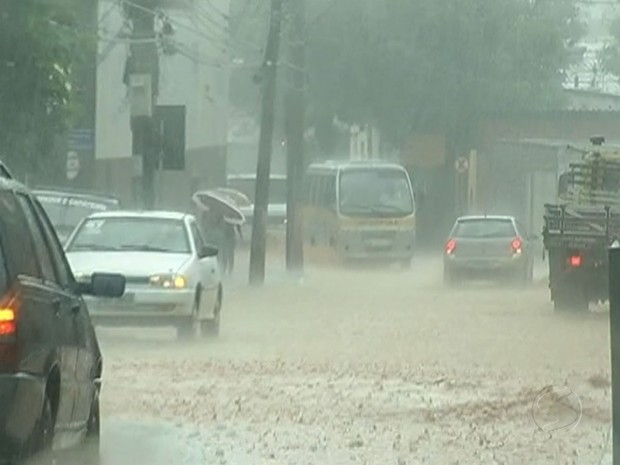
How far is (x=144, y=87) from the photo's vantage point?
34562 millimetres

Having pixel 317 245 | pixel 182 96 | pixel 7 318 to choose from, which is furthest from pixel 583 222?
pixel 182 96

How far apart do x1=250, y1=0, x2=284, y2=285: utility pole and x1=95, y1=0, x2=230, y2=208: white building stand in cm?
292

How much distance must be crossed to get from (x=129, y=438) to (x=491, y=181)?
47997mm

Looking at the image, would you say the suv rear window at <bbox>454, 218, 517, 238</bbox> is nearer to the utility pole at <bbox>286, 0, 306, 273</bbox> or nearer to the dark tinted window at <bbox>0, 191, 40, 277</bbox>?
the utility pole at <bbox>286, 0, 306, 273</bbox>

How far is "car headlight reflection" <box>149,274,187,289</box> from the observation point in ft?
73.3

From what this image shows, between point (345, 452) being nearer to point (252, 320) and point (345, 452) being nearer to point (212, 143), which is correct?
point (252, 320)

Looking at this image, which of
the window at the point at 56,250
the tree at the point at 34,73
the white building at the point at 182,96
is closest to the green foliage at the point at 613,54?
the white building at the point at 182,96

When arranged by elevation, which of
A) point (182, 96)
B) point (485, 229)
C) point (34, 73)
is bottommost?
point (485, 229)

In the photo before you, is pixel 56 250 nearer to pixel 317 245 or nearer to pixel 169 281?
pixel 169 281

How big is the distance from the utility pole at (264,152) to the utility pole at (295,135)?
218cm

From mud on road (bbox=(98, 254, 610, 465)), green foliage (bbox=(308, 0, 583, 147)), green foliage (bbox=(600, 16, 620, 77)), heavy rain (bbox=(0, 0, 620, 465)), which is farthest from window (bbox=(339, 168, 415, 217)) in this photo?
green foliage (bbox=(600, 16, 620, 77))

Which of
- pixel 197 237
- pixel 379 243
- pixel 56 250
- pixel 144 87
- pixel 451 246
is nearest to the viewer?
pixel 56 250

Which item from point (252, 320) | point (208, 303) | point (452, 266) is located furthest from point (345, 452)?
point (452, 266)

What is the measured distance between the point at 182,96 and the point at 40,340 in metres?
54.0
